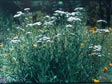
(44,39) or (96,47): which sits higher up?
(44,39)

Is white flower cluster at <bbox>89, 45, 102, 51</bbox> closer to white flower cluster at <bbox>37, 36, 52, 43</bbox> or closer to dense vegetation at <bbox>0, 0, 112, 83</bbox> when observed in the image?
dense vegetation at <bbox>0, 0, 112, 83</bbox>

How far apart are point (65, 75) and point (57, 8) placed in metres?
1.14

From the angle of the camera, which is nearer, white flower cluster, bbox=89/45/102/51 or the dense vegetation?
white flower cluster, bbox=89/45/102/51

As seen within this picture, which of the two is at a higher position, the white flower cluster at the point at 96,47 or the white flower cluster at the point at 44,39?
the white flower cluster at the point at 44,39

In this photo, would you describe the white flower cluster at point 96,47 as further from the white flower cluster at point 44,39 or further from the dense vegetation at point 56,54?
the white flower cluster at point 44,39

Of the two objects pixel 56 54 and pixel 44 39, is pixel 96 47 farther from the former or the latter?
pixel 44 39

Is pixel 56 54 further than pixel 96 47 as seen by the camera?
Yes

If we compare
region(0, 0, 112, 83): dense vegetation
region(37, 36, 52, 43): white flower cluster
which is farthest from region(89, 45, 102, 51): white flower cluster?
region(37, 36, 52, 43): white flower cluster

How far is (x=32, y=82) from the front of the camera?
4.52 m

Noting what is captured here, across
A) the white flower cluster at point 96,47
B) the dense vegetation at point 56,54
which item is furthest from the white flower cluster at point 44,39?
the white flower cluster at point 96,47

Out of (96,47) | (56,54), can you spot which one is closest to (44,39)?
(56,54)

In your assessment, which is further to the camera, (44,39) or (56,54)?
(56,54)

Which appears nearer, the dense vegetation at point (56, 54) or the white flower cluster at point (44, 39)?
the white flower cluster at point (44, 39)

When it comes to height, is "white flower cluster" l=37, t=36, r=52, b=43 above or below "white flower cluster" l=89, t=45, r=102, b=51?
above
